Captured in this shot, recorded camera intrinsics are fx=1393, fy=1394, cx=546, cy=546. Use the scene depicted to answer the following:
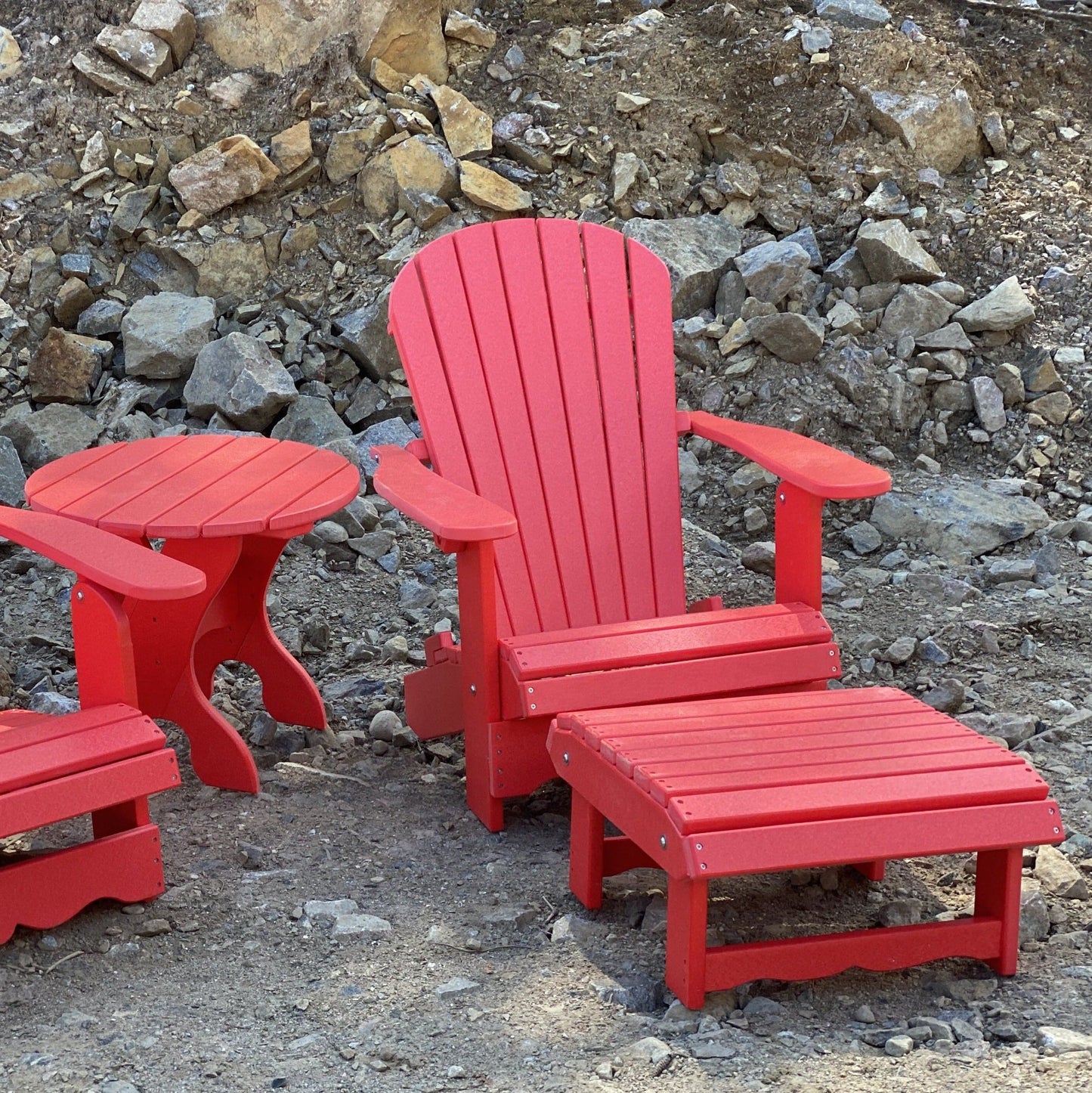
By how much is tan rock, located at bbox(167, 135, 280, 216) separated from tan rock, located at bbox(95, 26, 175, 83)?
1.50 feet

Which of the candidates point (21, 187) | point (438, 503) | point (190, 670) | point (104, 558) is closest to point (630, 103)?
point (21, 187)

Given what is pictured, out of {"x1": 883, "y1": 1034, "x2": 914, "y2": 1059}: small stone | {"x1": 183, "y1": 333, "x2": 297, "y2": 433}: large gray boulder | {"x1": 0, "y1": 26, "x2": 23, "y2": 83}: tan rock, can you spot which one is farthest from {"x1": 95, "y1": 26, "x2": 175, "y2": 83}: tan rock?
{"x1": 883, "y1": 1034, "x2": 914, "y2": 1059}: small stone

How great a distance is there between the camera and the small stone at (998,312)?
4.27 metres

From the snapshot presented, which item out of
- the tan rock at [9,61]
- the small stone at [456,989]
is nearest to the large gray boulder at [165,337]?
the tan rock at [9,61]

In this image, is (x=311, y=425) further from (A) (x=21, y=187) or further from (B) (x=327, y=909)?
(B) (x=327, y=909)

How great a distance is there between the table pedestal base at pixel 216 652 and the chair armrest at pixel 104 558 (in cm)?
30

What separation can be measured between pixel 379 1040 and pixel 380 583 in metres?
1.91

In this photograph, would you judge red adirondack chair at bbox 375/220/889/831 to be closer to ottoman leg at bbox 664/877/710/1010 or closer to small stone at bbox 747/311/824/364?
ottoman leg at bbox 664/877/710/1010

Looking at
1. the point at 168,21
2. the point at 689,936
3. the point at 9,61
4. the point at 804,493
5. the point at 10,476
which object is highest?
the point at 168,21

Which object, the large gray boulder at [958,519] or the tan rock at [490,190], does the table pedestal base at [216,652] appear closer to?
the large gray boulder at [958,519]

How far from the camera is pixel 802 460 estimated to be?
2.68 metres

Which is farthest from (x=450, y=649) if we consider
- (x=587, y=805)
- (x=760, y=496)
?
(x=760, y=496)

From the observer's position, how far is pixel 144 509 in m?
2.54

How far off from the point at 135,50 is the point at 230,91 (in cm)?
38
